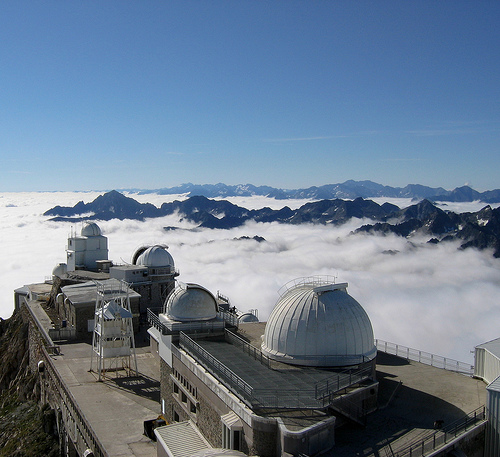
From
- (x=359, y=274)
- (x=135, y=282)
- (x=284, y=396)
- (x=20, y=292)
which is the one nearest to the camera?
(x=284, y=396)

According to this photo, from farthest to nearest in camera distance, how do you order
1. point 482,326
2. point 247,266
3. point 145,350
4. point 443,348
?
point 247,266, point 482,326, point 443,348, point 145,350

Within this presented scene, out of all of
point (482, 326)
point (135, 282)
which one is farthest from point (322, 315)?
point (482, 326)

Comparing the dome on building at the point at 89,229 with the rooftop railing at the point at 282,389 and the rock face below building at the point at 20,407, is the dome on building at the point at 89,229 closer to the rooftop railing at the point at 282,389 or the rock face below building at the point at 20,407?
the rock face below building at the point at 20,407

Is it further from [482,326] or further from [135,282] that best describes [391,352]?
[482,326]

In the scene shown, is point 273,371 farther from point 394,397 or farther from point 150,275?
point 150,275

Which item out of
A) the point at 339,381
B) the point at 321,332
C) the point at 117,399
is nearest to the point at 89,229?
the point at 117,399

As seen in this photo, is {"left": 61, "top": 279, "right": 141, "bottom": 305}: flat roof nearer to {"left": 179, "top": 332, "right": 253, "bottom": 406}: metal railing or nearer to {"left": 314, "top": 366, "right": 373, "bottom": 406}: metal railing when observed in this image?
{"left": 179, "top": 332, "right": 253, "bottom": 406}: metal railing

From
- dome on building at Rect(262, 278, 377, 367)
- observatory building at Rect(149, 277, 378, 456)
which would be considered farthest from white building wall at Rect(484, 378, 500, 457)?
dome on building at Rect(262, 278, 377, 367)
